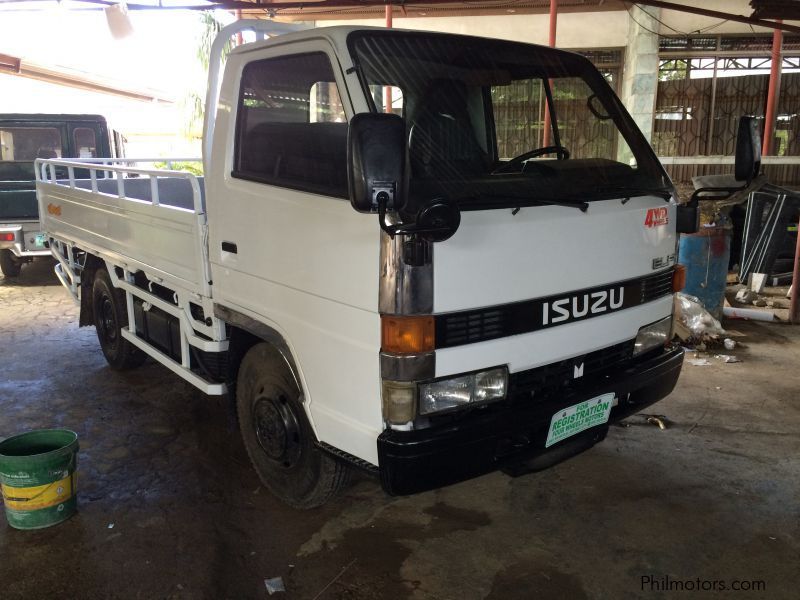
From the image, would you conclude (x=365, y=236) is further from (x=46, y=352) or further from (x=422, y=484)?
(x=46, y=352)

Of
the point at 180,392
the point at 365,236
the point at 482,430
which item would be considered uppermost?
the point at 365,236

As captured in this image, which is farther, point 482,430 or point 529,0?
point 529,0

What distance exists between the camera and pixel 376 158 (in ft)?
6.23

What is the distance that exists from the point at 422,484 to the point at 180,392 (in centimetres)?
298

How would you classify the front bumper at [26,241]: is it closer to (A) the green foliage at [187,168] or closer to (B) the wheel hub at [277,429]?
(A) the green foliage at [187,168]

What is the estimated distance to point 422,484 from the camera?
235 centimetres

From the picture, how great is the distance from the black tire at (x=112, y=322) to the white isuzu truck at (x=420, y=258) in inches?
58.4

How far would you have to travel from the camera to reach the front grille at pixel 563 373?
8.36ft

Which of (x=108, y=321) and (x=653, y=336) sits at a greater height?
(x=653, y=336)

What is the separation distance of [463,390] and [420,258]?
1.80 ft

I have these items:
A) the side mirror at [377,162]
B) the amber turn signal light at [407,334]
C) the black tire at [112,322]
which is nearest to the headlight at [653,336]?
the amber turn signal light at [407,334]

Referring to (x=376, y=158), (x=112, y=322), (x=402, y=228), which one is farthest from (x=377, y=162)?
(x=112, y=322)

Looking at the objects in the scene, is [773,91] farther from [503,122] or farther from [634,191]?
[634,191]

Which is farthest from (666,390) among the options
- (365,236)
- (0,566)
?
(0,566)
